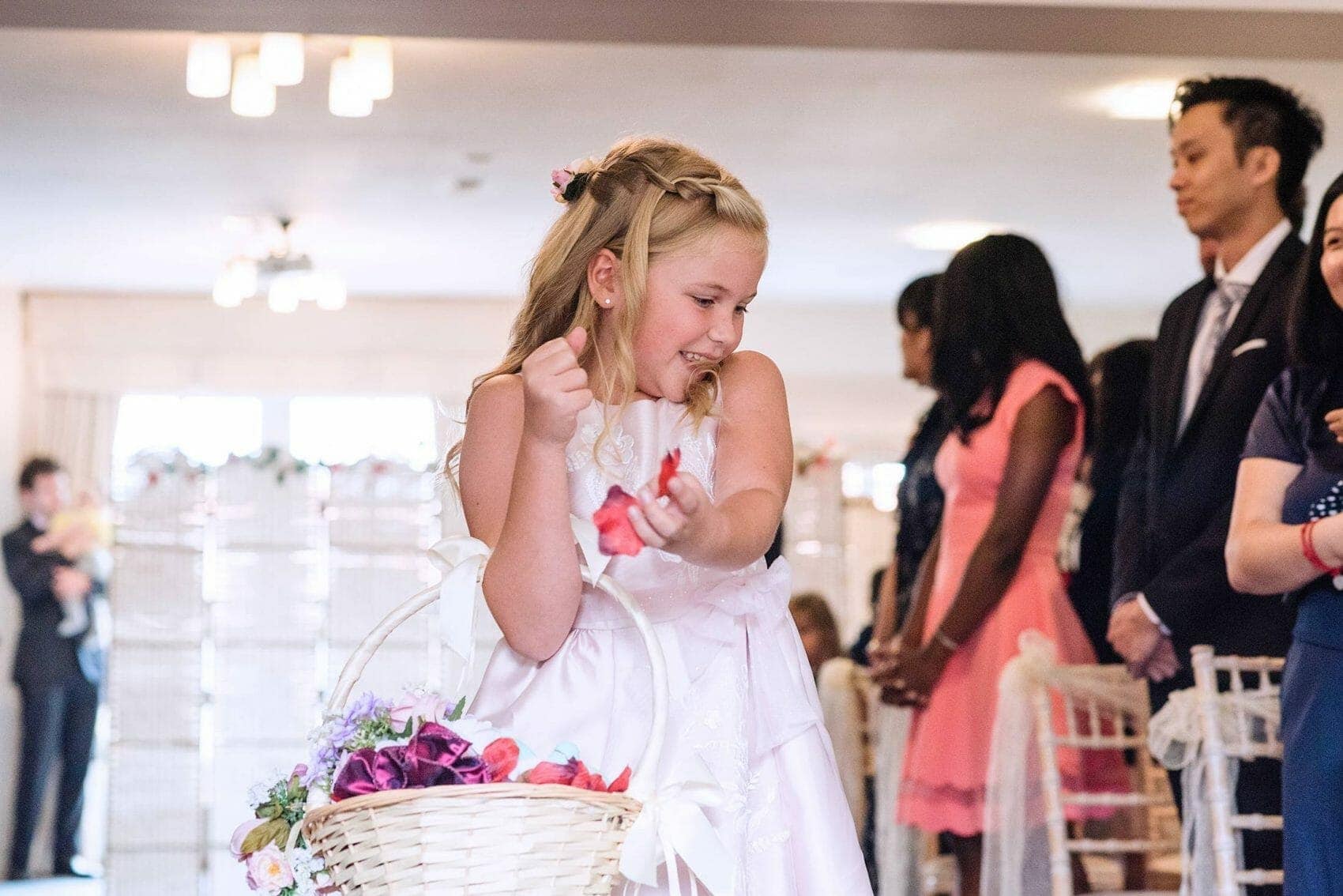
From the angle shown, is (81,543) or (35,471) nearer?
(81,543)

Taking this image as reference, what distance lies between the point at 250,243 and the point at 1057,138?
3.74 metres

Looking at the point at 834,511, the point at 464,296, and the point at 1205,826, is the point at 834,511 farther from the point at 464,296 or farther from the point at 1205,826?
the point at 1205,826

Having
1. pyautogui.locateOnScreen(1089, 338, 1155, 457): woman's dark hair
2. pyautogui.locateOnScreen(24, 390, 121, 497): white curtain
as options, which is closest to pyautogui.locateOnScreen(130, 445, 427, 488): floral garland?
pyautogui.locateOnScreen(24, 390, 121, 497): white curtain

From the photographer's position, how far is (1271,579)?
2.12 metres

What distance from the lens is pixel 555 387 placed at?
1489 millimetres

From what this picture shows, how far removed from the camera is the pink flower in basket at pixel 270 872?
138cm

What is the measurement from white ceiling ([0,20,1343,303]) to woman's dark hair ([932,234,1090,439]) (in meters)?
1.26

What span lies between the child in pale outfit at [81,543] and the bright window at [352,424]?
1.43 metres

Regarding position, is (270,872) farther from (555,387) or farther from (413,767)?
(555,387)

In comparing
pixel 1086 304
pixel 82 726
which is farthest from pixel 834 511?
pixel 82 726

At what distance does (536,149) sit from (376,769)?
207 inches

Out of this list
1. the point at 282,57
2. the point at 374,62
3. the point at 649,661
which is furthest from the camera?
the point at 374,62

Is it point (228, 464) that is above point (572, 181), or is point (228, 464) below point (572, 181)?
above

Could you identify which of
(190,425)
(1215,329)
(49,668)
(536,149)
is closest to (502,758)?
(1215,329)
